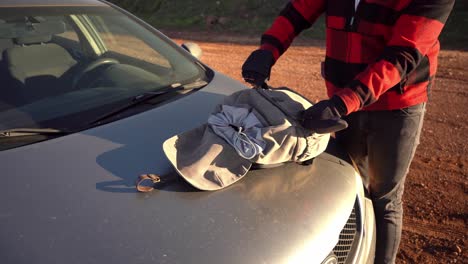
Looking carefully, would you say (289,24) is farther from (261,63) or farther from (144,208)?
(144,208)

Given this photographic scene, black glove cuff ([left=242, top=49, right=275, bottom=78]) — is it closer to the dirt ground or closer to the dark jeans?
the dark jeans

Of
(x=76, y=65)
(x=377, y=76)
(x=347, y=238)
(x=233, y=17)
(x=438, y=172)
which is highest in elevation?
(x=377, y=76)

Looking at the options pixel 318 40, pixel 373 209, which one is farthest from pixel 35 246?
pixel 318 40

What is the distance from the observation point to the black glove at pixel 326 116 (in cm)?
164

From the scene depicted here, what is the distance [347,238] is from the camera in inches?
68.1

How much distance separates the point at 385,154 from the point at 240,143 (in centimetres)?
74

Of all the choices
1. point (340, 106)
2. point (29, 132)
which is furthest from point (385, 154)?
point (29, 132)

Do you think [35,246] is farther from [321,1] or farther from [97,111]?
[321,1]

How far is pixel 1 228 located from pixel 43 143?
0.50 meters

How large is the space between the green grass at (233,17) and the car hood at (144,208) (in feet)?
26.1

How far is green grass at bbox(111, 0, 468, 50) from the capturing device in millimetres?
9648

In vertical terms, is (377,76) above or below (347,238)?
above

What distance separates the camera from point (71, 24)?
2.66 m

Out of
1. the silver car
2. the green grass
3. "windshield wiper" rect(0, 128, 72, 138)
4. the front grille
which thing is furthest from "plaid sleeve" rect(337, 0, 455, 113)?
the green grass
